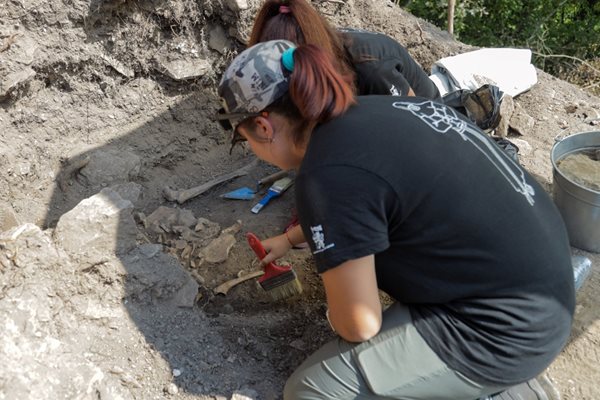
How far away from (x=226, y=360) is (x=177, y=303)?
0.32 m

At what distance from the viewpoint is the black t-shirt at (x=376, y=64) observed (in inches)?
108

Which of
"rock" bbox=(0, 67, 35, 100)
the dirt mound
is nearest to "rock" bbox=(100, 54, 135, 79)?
the dirt mound

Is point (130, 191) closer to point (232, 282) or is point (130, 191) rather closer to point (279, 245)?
point (232, 282)

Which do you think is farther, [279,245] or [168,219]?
[168,219]

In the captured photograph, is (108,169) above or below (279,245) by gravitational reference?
below

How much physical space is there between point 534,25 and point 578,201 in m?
3.79

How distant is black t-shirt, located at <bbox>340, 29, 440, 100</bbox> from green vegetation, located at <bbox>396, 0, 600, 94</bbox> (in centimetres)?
353

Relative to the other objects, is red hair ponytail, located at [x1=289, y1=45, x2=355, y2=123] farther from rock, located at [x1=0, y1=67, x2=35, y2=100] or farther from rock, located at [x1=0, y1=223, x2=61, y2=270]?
rock, located at [x1=0, y1=67, x2=35, y2=100]

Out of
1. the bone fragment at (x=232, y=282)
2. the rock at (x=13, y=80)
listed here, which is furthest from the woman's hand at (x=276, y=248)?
the rock at (x=13, y=80)

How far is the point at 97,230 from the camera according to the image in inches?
101

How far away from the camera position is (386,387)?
2.03m

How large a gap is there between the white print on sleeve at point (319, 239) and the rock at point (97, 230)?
1099 millimetres

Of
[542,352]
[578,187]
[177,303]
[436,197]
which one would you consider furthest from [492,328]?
[578,187]

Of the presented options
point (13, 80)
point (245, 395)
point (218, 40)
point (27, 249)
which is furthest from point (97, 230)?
point (218, 40)
